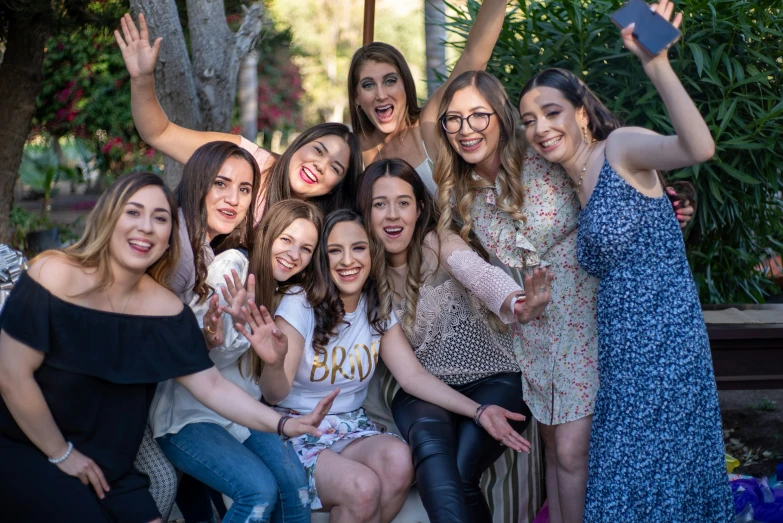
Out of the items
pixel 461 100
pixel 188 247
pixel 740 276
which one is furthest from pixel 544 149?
pixel 740 276

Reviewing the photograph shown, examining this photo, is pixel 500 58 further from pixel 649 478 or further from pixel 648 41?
pixel 649 478

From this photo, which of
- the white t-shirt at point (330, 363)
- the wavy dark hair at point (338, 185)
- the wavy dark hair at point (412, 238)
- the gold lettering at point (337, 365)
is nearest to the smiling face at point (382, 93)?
the wavy dark hair at point (338, 185)

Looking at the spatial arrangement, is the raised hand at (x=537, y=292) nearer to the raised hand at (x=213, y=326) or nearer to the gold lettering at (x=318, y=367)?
the gold lettering at (x=318, y=367)

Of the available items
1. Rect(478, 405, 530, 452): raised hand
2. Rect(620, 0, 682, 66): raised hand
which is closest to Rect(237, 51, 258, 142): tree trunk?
Rect(478, 405, 530, 452): raised hand

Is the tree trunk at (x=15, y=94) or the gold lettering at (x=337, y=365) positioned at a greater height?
the tree trunk at (x=15, y=94)

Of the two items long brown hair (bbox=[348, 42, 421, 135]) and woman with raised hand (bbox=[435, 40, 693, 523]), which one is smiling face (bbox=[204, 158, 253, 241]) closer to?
woman with raised hand (bbox=[435, 40, 693, 523])

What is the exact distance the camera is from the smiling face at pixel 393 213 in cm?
363

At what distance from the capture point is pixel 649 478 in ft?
9.25

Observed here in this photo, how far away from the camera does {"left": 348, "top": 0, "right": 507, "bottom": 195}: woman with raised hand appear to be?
13.7 feet

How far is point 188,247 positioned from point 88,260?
52cm

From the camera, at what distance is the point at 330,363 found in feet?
11.2

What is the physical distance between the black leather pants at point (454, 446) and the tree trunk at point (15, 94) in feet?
12.7

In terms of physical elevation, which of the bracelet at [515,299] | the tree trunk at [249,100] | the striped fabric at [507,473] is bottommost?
the striped fabric at [507,473]

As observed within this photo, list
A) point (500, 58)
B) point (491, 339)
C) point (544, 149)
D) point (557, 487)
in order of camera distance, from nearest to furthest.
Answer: point (544, 149) → point (557, 487) → point (491, 339) → point (500, 58)
